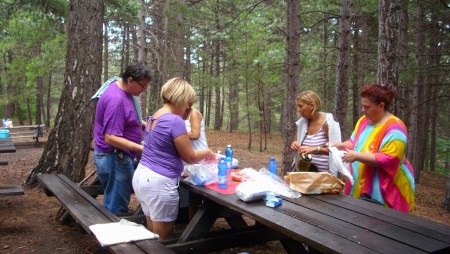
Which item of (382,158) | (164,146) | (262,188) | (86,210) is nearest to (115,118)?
(164,146)

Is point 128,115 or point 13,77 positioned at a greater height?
point 13,77

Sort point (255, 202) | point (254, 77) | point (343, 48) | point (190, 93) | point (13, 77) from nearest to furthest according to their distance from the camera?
point (255, 202) < point (190, 93) < point (343, 48) < point (254, 77) < point (13, 77)

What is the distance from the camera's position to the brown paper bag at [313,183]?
3.04 metres

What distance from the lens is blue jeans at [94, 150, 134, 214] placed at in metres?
3.67

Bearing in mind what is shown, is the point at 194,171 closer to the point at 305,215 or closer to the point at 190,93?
the point at 190,93

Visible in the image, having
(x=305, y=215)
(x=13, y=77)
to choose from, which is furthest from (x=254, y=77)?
(x=13, y=77)

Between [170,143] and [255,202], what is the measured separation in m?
0.83

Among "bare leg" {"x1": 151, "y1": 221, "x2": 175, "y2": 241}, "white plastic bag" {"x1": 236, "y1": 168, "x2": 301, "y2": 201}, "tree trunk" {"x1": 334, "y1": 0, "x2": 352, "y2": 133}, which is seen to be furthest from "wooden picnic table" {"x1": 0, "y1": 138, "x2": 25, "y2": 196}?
"tree trunk" {"x1": 334, "y1": 0, "x2": 352, "y2": 133}

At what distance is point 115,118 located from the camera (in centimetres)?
343

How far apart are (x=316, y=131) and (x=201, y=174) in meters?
1.46

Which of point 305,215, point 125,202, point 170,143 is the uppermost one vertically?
point 170,143

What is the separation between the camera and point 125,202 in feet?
12.7

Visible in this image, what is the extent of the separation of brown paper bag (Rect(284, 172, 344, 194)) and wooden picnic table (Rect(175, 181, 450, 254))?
65 millimetres

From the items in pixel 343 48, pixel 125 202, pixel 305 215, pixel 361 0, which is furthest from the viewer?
pixel 361 0
